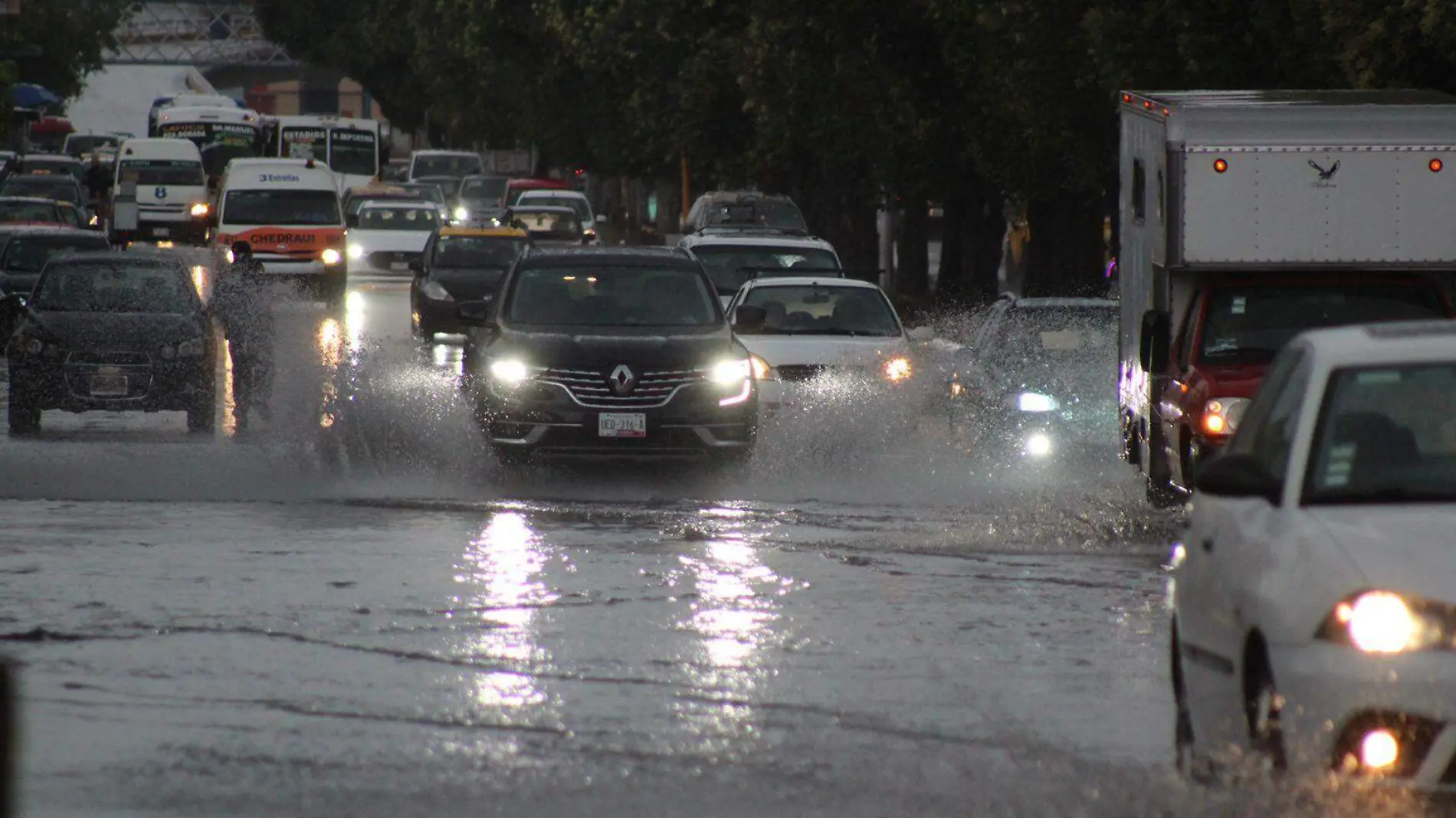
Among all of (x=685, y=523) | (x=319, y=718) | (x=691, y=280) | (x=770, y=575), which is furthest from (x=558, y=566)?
(x=691, y=280)

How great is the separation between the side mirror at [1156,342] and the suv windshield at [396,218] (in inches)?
1376

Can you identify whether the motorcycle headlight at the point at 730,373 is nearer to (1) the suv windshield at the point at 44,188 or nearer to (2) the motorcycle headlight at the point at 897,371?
(2) the motorcycle headlight at the point at 897,371

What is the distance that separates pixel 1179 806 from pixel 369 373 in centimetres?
1988

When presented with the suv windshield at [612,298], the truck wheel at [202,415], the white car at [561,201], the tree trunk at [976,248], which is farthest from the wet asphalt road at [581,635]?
the white car at [561,201]

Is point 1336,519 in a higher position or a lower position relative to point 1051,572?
higher

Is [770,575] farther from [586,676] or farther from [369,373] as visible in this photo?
[369,373]

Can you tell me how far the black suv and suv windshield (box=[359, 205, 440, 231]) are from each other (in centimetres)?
3129

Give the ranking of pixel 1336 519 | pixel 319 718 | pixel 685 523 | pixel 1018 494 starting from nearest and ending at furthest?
pixel 1336 519, pixel 319 718, pixel 685 523, pixel 1018 494

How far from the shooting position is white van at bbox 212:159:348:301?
42.1 meters

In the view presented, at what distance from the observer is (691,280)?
1989 centimetres

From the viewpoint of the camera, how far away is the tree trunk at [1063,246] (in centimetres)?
3572

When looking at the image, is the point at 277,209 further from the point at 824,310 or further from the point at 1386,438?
the point at 1386,438

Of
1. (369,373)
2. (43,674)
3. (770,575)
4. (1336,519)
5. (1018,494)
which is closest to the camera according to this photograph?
(1336,519)

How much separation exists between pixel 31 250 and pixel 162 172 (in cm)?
2753
